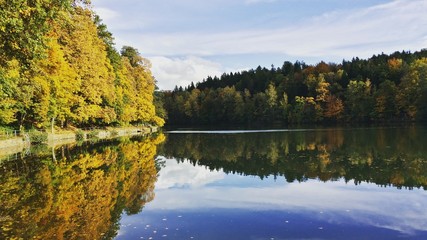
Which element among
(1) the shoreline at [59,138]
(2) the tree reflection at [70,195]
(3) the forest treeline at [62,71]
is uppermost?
(3) the forest treeline at [62,71]

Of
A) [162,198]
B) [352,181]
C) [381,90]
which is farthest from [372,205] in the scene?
[381,90]

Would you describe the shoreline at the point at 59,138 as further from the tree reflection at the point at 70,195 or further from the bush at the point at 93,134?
the tree reflection at the point at 70,195

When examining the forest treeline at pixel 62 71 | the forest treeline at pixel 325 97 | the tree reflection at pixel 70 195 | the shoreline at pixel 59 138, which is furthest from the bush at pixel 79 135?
the forest treeline at pixel 325 97

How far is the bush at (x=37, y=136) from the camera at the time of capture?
40.5 meters

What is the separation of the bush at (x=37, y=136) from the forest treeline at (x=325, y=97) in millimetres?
67530

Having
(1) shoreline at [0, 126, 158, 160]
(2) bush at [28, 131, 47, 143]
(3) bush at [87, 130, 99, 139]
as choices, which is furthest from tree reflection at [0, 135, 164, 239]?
(3) bush at [87, 130, 99, 139]

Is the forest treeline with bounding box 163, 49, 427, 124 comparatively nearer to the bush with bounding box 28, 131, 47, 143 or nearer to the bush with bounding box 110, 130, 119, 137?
the bush with bounding box 110, 130, 119, 137

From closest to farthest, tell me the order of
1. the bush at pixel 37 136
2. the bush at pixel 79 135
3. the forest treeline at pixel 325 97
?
the bush at pixel 37 136, the bush at pixel 79 135, the forest treeline at pixel 325 97

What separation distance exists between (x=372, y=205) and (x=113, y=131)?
51.3m

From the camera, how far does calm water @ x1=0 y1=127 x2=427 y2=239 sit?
10.4 meters

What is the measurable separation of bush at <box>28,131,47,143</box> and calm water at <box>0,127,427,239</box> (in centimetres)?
1681

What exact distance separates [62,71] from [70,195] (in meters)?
28.2

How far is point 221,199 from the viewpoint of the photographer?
14430 mm

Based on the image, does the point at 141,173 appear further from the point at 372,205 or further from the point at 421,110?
the point at 421,110
